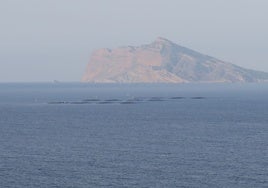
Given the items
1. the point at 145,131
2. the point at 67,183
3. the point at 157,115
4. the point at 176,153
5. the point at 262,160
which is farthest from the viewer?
the point at 157,115

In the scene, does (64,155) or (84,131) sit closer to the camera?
(64,155)

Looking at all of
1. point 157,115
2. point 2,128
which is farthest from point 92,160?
point 157,115

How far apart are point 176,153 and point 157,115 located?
2804 inches

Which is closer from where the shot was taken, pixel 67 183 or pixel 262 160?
pixel 67 183

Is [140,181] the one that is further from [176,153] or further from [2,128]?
[2,128]

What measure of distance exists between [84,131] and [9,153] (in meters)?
31.2

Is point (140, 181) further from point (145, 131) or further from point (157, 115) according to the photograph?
point (157, 115)

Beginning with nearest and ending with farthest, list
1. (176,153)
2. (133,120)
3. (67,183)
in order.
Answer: (67,183) < (176,153) < (133,120)

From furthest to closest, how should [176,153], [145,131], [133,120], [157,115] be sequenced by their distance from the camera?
[157,115]
[133,120]
[145,131]
[176,153]

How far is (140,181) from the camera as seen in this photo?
6581 cm

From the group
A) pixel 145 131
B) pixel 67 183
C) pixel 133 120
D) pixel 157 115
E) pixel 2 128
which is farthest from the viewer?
pixel 157 115

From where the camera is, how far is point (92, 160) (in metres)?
78.6

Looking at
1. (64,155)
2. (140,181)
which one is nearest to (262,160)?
(140,181)

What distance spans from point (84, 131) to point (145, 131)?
10.7 meters
